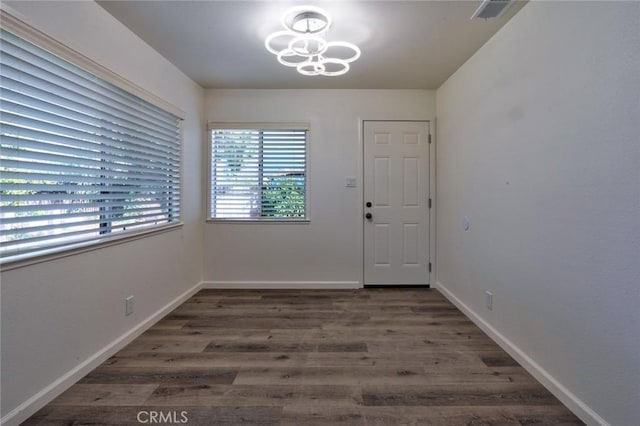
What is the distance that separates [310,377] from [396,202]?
7.46ft

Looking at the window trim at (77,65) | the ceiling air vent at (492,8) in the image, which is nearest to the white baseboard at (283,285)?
the window trim at (77,65)

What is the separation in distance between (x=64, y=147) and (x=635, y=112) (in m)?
2.86

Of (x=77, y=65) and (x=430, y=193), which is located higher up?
(x=77, y=65)

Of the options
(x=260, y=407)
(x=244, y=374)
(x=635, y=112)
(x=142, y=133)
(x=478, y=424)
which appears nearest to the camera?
(x=635, y=112)

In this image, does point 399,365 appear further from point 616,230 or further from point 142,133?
point 142,133

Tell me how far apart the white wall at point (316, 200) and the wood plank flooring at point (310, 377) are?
31.2 inches

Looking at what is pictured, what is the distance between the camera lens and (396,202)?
11.4 feet

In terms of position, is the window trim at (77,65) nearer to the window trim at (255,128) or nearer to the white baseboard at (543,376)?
the window trim at (255,128)

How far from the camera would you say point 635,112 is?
1.22 metres

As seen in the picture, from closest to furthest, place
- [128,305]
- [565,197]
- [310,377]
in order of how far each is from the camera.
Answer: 1. [565,197]
2. [310,377]
3. [128,305]

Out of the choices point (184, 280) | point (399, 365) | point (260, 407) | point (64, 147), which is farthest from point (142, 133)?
point (399, 365)

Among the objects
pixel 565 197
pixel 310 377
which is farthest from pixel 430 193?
pixel 310 377

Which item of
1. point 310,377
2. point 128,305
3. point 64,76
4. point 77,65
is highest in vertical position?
point 77,65

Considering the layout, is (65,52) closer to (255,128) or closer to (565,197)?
(255,128)
